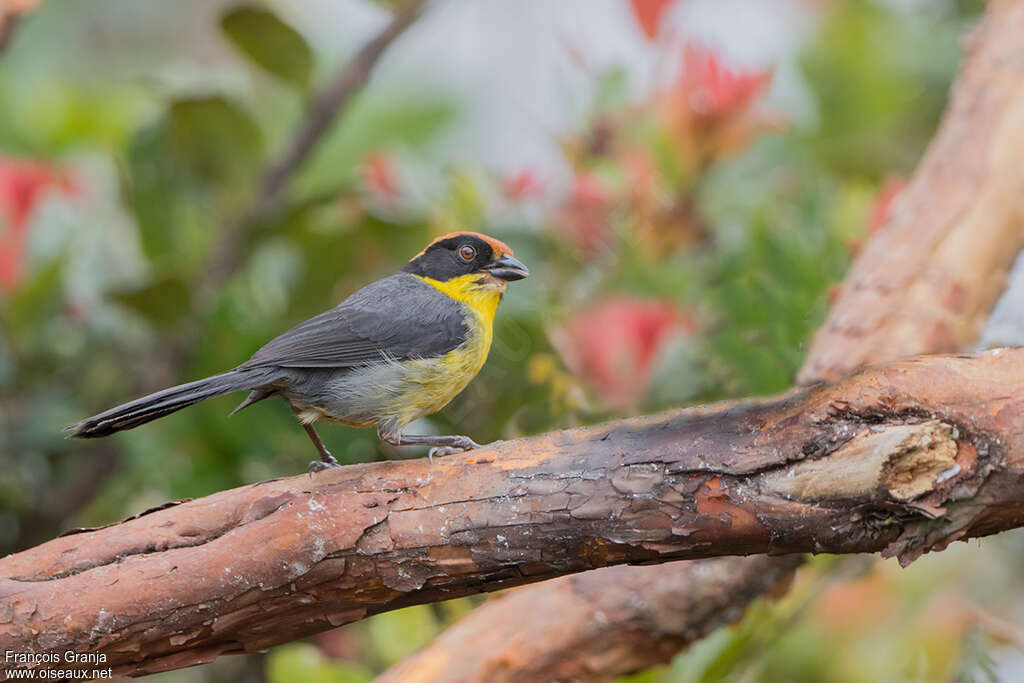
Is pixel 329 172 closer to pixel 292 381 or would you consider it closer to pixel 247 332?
pixel 247 332

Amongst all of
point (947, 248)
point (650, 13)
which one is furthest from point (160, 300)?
point (947, 248)

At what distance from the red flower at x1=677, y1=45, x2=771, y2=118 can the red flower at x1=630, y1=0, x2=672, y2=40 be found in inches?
7.3

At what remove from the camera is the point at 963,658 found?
9.62ft

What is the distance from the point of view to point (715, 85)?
4129 millimetres

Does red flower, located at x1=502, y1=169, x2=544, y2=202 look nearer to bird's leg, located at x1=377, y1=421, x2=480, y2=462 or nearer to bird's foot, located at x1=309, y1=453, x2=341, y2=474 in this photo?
bird's leg, located at x1=377, y1=421, x2=480, y2=462

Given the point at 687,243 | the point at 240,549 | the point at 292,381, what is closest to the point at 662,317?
the point at 687,243

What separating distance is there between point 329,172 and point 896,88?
104 inches

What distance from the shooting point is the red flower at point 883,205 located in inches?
146

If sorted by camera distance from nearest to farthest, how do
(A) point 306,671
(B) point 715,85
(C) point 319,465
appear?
1. (C) point 319,465
2. (A) point 306,671
3. (B) point 715,85

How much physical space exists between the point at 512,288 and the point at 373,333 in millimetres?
831

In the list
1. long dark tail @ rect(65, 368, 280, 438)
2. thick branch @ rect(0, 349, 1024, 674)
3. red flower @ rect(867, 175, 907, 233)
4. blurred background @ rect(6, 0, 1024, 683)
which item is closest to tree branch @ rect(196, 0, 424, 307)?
blurred background @ rect(6, 0, 1024, 683)

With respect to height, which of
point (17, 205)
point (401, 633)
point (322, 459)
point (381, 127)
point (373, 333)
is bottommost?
point (401, 633)

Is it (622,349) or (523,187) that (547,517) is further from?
(523,187)

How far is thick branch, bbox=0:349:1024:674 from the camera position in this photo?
79.0 inches
